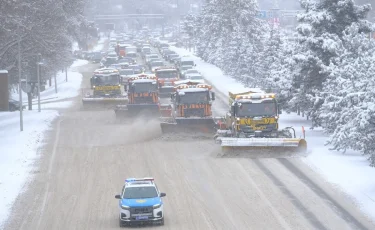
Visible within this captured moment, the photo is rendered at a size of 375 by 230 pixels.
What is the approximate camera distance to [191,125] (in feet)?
141

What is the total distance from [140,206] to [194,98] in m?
20.8

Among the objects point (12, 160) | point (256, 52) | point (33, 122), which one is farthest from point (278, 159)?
point (256, 52)

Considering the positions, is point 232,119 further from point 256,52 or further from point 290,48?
point 256,52

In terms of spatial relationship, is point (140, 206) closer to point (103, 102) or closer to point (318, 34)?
point (318, 34)

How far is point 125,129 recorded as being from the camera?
47.7 m

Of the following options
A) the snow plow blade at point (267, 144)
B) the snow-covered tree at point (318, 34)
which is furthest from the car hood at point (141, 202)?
the snow-covered tree at point (318, 34)

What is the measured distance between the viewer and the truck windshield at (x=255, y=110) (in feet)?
129

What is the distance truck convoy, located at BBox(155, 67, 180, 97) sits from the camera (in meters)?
66.7

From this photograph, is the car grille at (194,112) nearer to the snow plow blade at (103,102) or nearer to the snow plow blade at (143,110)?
the snow plow blade at (143,110)

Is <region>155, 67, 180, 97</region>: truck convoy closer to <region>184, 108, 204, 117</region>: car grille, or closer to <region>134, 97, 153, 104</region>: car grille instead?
<region>134, 97, 153, 104</region>: car grille

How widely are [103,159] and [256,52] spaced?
4566 centimetres

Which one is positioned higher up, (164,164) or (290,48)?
(290,48)

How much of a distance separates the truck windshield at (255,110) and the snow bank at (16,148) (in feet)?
32.7

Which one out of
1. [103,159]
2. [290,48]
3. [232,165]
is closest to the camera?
[232,165]
